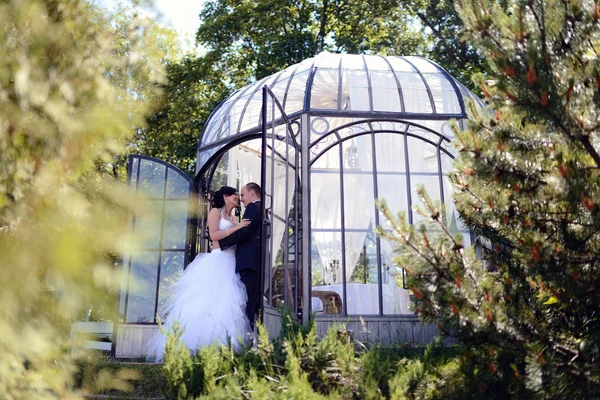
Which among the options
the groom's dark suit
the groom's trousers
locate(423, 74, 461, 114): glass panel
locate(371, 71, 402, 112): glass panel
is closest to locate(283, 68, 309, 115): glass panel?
locate(371, 71, 402, 112): glass panel

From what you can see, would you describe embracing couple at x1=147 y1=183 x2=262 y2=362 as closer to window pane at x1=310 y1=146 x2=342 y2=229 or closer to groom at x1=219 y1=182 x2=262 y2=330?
groom at x1=219 y1=182 x2=262 y2=330

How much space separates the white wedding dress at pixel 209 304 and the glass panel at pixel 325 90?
2134 millimetres

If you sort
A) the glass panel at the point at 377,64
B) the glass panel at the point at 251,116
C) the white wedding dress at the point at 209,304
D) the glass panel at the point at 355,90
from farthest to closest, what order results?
1. the glass panel at the point at 251,116
2. the glass panel at the point at 377,64
3. the glass panel at the point at 355,90
4. the white wedding dress at the point at 209,304

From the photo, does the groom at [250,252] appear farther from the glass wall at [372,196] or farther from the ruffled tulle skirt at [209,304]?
the glass wall at [372,196]

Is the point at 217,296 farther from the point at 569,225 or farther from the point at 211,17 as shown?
the point at 211,17

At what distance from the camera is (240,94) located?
889 cm

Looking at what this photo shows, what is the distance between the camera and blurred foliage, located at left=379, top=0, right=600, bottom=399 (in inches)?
116

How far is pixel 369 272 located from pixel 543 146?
15.3 ft

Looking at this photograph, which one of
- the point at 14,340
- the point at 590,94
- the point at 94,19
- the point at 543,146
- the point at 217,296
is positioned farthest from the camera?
the point at 217,296

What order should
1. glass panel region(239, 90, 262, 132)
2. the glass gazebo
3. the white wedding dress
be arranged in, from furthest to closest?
glass panel region(239, 90, 262, 132)
the glass gazebo
the white wedding dress

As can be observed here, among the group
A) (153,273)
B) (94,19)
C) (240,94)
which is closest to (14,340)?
(94,19)

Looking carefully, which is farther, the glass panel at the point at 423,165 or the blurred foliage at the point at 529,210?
the glass panel at the point at 423,165

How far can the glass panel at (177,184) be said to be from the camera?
6.97m

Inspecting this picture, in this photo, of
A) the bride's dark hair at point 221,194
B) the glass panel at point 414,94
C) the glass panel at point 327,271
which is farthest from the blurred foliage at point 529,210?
the glass panel at point 414,94
